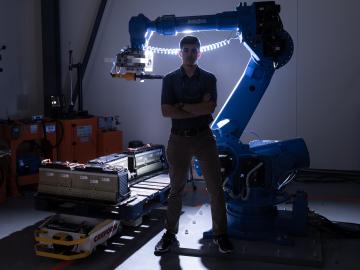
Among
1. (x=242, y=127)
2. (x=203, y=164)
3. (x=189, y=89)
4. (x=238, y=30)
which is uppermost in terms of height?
(x=238, y=30)

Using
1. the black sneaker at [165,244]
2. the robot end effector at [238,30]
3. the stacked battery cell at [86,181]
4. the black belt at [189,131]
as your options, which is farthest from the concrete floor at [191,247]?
the robot end effector at [238,30]

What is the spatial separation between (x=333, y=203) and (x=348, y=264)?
1.65 meters

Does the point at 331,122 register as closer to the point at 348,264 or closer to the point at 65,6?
the point at 348,264

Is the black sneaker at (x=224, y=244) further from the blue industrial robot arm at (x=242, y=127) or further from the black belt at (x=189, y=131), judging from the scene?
the black belt at (x=189, y=131)

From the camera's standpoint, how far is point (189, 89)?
11.3 feet

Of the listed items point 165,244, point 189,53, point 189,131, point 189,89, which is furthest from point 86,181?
point 189,53

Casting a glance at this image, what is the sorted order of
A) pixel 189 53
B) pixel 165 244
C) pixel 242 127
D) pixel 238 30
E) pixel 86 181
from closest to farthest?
pixel 189 53 → pixel 165 244 → pixel 86 181 → pixel 238 30 → pixel 242 127

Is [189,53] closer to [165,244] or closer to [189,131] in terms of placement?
[189,131]

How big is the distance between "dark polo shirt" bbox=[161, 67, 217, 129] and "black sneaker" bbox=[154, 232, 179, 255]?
0.92m

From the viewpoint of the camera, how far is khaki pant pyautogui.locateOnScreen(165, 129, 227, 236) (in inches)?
135

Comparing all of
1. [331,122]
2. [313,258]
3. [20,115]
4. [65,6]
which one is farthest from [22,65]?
[313,258]

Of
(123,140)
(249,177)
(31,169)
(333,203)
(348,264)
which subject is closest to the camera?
(348,264)

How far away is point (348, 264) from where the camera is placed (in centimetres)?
333

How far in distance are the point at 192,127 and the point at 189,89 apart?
300mm
